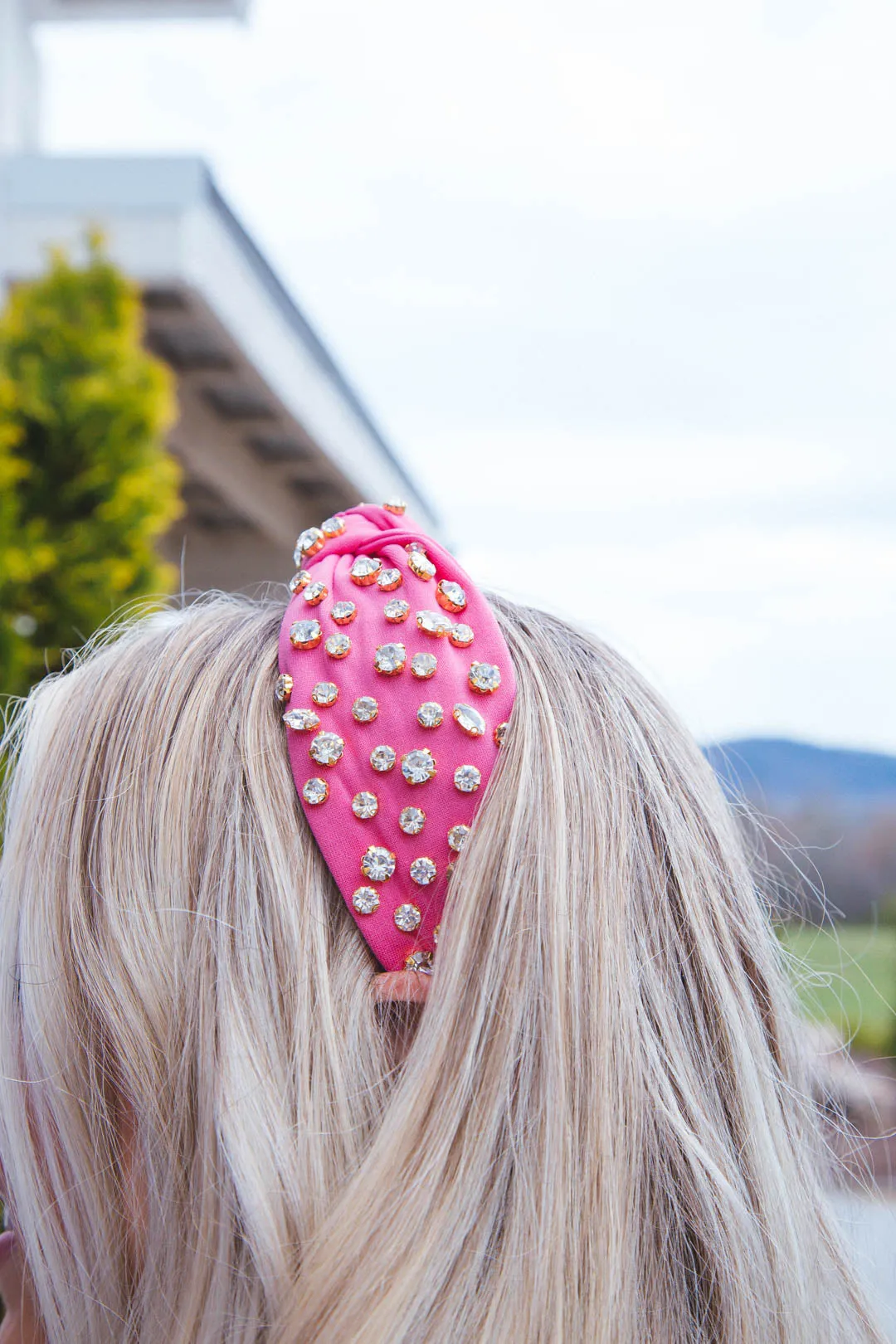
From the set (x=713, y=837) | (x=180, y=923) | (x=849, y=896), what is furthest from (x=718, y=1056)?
(x=849, y=896)

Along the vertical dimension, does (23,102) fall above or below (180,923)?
above

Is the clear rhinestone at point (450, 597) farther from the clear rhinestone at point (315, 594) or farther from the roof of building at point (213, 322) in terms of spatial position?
the roof of building at point (213, 322)

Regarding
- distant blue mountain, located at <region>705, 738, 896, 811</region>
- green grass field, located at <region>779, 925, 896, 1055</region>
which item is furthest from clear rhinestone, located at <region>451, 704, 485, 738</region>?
distant blue mountain, located at <region>705, 738, 896, 811</region>

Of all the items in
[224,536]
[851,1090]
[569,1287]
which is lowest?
[851,1090]

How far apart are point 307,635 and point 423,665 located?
0.34 feet

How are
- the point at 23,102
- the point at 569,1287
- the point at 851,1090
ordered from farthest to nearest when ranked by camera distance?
the point at 23,102
the point at 851,1090
the point at 569,1287

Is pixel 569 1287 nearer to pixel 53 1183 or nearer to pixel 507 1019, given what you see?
pixel 507 1019

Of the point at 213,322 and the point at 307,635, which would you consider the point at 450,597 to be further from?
the point at 213,322

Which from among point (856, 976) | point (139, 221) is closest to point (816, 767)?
point (856, 976)

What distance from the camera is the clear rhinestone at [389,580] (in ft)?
2.87

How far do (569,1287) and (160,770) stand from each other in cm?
49

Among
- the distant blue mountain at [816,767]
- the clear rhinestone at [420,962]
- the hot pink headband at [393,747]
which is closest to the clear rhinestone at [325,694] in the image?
the hot pink headband at [393,747]

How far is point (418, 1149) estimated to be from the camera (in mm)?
744

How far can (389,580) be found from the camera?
2.87 ft
